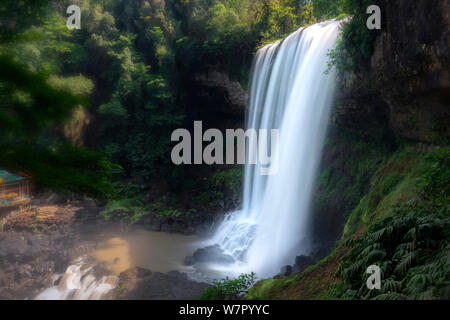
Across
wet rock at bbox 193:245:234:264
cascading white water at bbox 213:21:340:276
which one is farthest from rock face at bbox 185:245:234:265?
cascading white water at bbox 213:21:340:276

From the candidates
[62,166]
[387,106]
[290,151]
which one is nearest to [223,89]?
[290,151]

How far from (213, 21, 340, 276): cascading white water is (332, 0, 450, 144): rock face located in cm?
176

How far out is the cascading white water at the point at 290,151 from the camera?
10.6m

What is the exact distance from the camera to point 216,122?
20.0 meters

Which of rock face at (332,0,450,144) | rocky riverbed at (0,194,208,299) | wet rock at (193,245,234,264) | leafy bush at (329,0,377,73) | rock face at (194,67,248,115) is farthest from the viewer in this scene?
rock face at (194,67,248,115)

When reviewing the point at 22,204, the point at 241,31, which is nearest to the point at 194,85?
the point at 241,31

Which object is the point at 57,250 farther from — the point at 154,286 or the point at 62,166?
the point at 62,166

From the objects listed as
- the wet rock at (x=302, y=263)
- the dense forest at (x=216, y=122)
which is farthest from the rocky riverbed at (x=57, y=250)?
the wet rock at (x=302, y=263)

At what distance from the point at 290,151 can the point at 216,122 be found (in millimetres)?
8978

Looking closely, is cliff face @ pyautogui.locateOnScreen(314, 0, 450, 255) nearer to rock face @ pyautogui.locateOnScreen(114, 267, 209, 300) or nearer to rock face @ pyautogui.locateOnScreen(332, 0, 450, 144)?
rock face @ pyautogui.locateOnScreen(332, 0, 450, 144)

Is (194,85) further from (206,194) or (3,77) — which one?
(3,77)

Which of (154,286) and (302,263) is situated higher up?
(302,263)

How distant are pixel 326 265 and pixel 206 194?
39.3ft

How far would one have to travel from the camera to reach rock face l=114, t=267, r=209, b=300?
8602 millimetres
